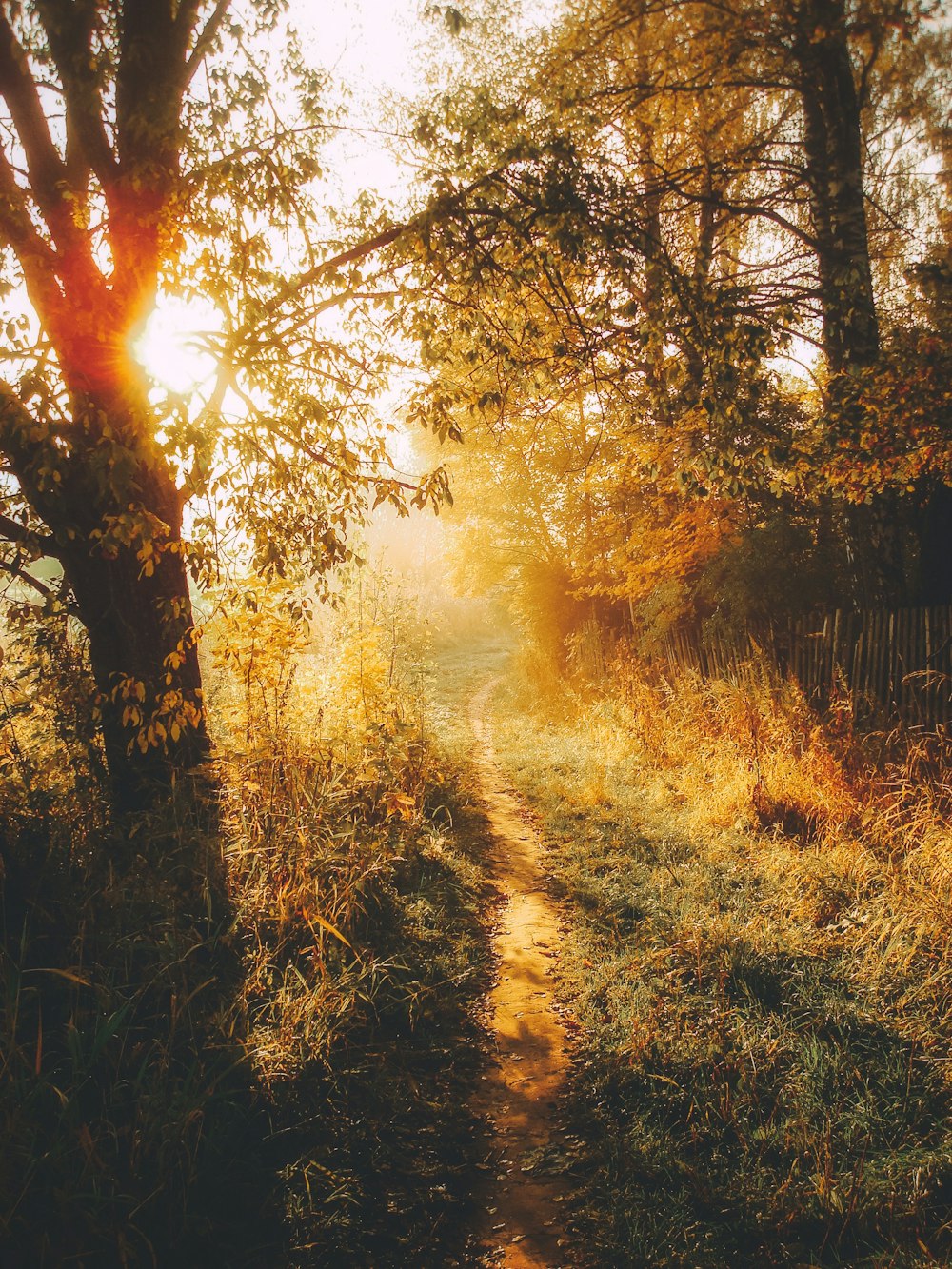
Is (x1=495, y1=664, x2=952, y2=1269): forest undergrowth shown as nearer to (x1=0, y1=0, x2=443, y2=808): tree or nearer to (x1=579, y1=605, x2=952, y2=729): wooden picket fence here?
(x1=579, y1=605, x2=952, y2=729): wooden picket fence

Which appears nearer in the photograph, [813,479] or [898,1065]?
[898,1065]

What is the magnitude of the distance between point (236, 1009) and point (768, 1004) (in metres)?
3.01

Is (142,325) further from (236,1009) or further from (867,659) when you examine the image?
(867,659)

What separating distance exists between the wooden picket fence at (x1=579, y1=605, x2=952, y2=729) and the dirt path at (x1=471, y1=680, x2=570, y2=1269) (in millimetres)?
4040

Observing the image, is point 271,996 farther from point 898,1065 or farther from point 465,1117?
point 898,1065

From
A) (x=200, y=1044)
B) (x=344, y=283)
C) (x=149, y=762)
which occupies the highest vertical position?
(x=344, y=283)

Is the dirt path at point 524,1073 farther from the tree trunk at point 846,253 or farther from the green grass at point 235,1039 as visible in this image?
the tree trunk at point 846,253

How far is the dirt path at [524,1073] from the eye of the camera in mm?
2509

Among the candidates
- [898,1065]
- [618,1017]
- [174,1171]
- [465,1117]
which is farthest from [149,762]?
[898,1065]

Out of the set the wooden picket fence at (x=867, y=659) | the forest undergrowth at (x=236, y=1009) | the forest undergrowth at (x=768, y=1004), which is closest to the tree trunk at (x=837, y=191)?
the wooden picket fence at (x=867, y=659)

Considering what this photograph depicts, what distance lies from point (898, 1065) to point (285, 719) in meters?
4.81

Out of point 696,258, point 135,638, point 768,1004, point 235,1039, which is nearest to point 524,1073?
point 768,1004

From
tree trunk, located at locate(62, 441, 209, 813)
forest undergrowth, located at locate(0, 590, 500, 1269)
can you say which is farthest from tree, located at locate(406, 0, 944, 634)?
forest undergrowth, located at locate(0, 590, 500, 1269)

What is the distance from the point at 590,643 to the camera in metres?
15.2
